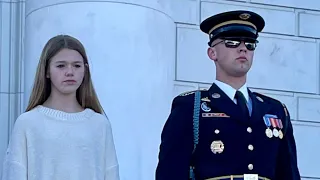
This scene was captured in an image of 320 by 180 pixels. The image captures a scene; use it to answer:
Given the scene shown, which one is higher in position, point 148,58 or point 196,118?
point 148,58

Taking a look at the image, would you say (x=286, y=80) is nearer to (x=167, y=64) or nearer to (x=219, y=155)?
(x=167, y=64)

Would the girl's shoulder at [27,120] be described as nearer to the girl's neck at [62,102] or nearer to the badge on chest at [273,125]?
the girl's neck at [62,102]

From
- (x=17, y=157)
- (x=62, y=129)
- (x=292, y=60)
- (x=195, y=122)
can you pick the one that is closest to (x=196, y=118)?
(x=195, y=122)

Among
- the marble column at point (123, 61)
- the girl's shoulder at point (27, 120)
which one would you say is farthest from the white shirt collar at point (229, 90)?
the marble column at point (123, 61)

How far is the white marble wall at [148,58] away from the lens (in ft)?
25.6

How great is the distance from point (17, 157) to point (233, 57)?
1.19 m

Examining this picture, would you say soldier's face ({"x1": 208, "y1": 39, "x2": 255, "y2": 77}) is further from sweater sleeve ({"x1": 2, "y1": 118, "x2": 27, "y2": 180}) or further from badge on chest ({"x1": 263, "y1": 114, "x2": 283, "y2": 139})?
sweater sleeve ({"x1": 2, "y1": 118, "x2": 27, "y2": 180})

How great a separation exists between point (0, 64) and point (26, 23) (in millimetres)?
711

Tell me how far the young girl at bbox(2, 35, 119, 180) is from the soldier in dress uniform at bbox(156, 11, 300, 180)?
1.12 feet

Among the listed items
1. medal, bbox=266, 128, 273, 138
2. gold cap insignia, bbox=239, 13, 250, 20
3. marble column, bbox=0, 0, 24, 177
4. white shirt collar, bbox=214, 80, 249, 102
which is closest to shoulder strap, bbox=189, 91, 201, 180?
white shirt collar, bbox=214, 80, 249, 102

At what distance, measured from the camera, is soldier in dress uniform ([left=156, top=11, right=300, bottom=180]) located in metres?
5.66

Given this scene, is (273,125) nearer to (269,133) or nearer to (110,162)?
(269,133)

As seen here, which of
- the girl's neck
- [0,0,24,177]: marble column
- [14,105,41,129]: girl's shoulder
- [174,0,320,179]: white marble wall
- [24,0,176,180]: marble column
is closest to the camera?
[14,105,41,129]: girl's shoulder

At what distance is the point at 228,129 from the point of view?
5.72 metres
